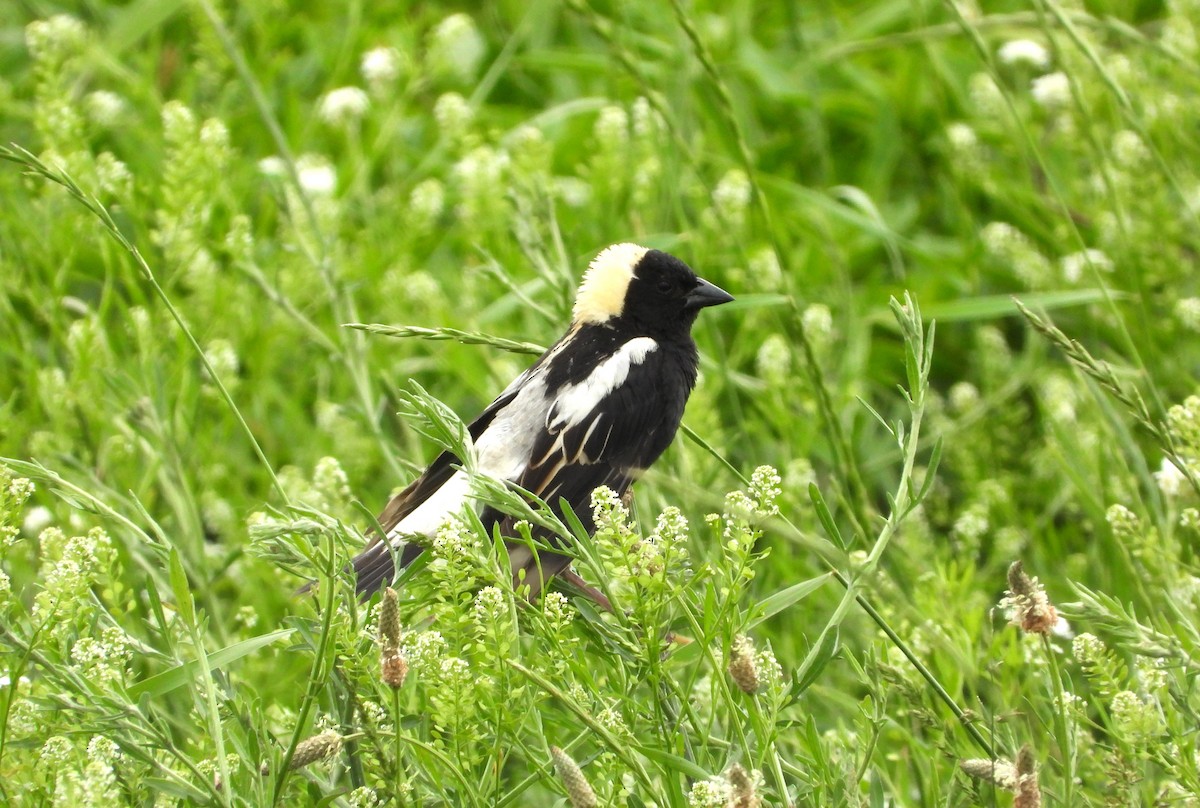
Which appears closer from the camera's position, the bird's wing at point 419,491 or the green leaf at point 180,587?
the green leaf at point 180,587

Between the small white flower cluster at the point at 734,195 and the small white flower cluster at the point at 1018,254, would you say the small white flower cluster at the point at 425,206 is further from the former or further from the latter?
the small white flower cluster at the point at 1018,254

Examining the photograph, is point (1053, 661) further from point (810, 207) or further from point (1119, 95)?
point (810, 207)

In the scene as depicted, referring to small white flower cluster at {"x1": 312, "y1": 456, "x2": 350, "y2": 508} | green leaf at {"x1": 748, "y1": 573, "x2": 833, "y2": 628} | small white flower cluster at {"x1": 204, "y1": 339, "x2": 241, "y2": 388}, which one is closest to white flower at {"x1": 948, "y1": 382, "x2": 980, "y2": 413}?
small white flower cluster at {"x1": 204, "y1": 339, "x2": 241, "y2": 388}

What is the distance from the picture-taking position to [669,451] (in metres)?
2.69

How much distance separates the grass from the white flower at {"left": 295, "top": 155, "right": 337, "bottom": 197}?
3cm

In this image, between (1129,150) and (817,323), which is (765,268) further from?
(1129,150)

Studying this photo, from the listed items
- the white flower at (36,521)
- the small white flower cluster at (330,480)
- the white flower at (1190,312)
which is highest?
the small white flower cluster at (330,480)

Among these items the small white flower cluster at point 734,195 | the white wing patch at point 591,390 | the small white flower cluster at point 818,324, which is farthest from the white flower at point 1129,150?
the white wing patch at point 591,390

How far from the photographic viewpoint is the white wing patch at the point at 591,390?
2.45 m

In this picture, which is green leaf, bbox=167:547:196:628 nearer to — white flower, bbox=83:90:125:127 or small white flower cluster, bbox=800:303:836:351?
small white flower cluster, bbox=800:303:836:351

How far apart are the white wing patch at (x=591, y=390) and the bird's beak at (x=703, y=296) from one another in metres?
0.24

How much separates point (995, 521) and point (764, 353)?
Result: 69 centimetres

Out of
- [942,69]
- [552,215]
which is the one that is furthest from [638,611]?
[942,69]

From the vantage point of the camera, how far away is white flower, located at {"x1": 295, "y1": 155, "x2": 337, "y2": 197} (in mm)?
3977
